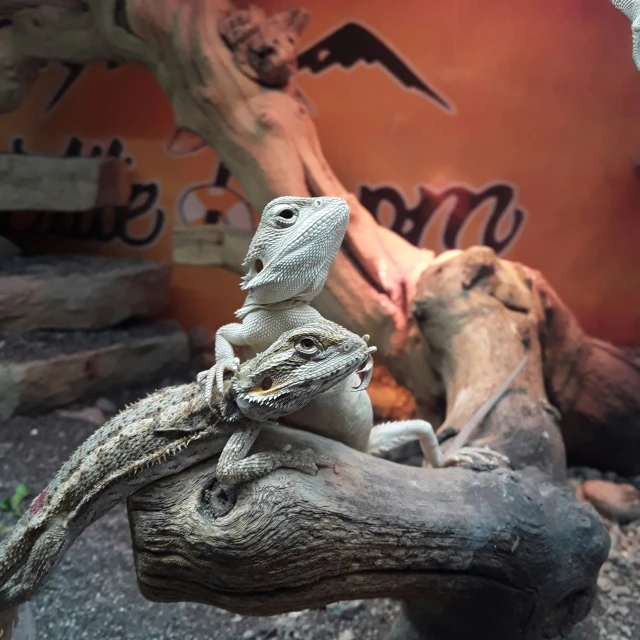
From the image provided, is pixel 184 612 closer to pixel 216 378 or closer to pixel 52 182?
pixel 216 378

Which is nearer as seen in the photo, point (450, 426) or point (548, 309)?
point (450, 426)

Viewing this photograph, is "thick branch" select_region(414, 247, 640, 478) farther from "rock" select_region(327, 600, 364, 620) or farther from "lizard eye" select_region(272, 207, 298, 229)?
"lizard eye" select_region(272, 207, 298, 229)

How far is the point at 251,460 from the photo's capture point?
169cm

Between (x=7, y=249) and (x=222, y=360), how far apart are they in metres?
4.18

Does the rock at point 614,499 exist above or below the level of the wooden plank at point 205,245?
above

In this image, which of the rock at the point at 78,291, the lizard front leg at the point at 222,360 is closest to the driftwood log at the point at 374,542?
the lizard front leg at the point at 222,360

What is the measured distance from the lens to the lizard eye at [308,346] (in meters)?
1.65

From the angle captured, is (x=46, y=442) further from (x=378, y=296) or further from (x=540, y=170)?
(x=540, y=170)

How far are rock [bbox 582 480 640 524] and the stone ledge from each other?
323 cm

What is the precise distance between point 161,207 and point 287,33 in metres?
1.93

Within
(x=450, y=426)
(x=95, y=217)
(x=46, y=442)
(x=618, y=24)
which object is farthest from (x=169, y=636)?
(x=618, y=24)

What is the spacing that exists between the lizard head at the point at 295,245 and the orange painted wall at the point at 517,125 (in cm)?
282

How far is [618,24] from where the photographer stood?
3961 mm

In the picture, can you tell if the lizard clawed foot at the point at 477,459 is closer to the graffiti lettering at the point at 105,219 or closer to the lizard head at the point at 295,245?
the lizard head at the point at 295,245
